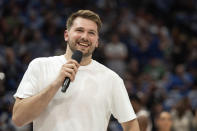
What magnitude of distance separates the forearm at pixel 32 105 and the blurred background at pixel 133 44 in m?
4.66

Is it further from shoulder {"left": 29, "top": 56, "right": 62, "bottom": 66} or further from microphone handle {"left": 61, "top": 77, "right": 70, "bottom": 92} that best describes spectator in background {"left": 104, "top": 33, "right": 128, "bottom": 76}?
microphone handle {"left": 61, "top": 77, "right": 70, "bottom": 92}

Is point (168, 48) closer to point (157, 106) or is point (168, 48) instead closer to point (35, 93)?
point (157, 106)

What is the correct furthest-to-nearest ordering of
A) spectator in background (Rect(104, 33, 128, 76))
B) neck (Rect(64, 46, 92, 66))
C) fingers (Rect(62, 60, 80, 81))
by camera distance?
spectator in background (Rect(104, 33, 128, 76))
neck (Rect(64, 46, 92, 66))
fingers (Rect(62, 60, 80, 81))

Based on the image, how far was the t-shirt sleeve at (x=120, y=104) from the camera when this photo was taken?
3188mm

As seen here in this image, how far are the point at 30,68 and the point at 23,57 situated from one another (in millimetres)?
6427

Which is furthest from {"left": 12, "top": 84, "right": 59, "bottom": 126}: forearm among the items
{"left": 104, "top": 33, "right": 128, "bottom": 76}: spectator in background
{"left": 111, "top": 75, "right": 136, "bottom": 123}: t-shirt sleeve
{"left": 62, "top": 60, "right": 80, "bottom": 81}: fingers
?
{"left": 104, "top": 33, "right": 128, "bottom": 76}: spectator in background

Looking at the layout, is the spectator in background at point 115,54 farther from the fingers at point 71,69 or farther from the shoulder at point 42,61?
the fingers at point 71,69

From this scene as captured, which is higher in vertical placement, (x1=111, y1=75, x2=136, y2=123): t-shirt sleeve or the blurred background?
(x1=111, y1=75, x2=136, y2=123): t-shirt sleeve

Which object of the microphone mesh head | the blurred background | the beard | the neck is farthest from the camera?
the blurred background

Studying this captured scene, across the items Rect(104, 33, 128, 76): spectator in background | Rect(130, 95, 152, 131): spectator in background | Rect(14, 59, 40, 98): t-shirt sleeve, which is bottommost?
Rect(104, 33, 128, 76): spectator in background

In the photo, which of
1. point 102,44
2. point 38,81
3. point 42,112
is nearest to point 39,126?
point 42,112

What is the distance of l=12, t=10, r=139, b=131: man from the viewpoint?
9.43ft

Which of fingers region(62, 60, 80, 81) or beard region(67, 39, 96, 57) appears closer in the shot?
fingers region(62, 60, 80, 81)

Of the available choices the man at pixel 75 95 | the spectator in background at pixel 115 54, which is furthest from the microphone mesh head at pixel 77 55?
the spectator in background at pixel 115 54
